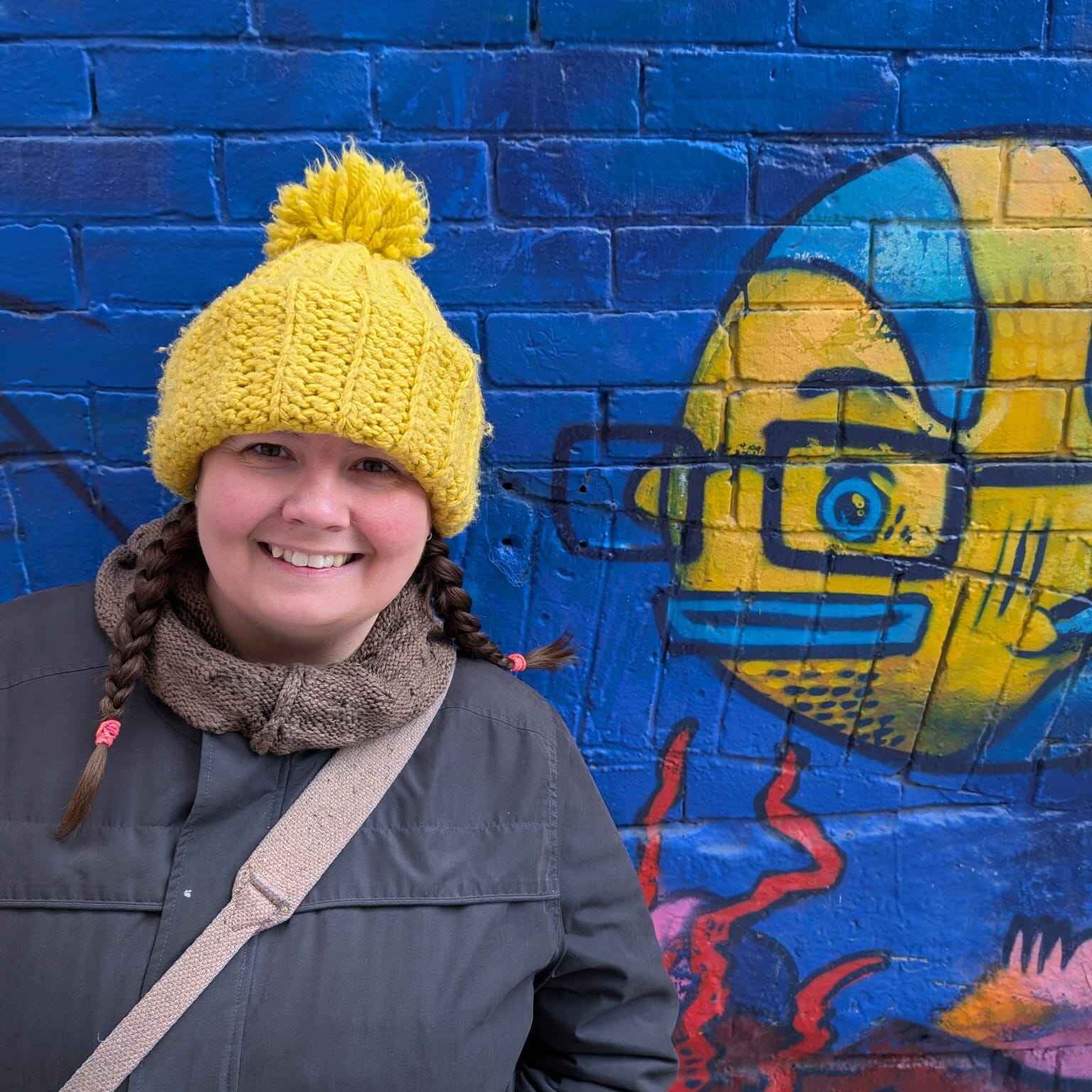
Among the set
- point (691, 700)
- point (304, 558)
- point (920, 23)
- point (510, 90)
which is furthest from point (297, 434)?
point (920, 23)

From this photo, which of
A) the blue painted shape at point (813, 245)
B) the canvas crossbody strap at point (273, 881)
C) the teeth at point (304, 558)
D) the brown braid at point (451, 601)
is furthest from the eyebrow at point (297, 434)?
the blue painted shape at point (813, 245)

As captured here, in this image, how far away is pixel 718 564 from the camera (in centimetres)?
215

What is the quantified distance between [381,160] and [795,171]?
0.84m

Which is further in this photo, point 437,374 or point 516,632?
point 516,632

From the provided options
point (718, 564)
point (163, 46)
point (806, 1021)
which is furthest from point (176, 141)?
point (806, 1021)

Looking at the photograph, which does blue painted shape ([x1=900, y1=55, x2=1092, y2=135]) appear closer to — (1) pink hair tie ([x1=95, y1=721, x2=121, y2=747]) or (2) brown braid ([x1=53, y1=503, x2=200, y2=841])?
(2) brown braid ([x1=53, y1=503, x2=200, y2=841])

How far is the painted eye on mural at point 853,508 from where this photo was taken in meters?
2.14

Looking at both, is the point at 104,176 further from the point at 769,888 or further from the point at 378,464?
the point at 769,888

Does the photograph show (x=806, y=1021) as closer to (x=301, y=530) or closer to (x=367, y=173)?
(x=301, y=530)

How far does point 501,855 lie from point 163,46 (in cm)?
160

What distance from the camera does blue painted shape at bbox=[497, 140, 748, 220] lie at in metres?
1.98

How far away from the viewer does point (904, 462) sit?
2.13 meters

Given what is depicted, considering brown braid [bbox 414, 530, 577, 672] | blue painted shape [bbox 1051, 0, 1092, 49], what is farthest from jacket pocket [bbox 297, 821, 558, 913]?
blue painted shape [bbox 1051, 0, 1092, 49]

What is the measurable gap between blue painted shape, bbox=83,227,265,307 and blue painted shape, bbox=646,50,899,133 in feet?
2.82
